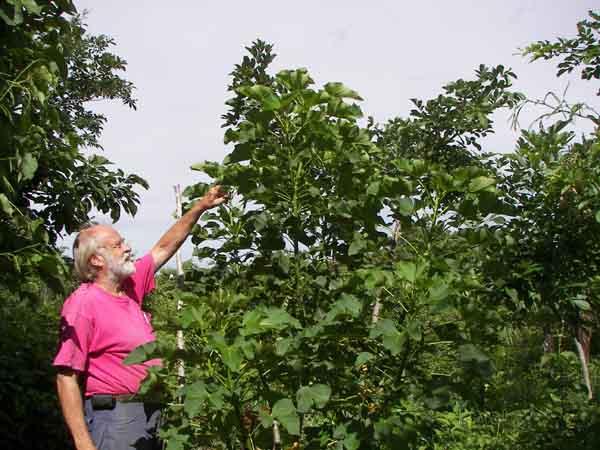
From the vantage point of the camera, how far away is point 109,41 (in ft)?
36.9

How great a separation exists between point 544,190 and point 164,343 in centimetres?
289

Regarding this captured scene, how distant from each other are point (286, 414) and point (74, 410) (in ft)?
3.05

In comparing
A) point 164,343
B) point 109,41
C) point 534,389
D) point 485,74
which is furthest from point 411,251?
point 109,41

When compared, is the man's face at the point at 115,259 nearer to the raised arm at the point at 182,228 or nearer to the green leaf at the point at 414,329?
the raised arm at the point at 182,228

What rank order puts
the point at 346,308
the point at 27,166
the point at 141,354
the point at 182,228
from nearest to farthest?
the point at 346,308 → the point at 141,354 → the point at 27,166 → the point at 182,228

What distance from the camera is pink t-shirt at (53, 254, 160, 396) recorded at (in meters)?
2.60

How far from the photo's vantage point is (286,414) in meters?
2.06

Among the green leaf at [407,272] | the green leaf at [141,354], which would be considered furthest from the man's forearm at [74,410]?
the green leaf at [407,272]

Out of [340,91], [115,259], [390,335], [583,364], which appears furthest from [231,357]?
[583,364]

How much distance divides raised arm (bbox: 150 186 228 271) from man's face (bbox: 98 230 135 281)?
24cm

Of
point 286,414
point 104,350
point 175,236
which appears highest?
point 175,236

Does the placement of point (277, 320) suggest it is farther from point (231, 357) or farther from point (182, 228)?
point (182, 228)

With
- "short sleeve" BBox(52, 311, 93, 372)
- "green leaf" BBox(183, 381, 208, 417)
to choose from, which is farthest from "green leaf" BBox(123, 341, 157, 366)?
"short sleeve" BBox(52, 311, 93, 372)

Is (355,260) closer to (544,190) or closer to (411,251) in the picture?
(411,251)
